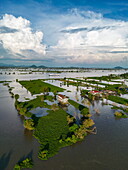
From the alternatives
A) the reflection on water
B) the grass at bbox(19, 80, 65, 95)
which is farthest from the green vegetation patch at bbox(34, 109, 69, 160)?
the grass at bbox(19, 80, 65, 95)

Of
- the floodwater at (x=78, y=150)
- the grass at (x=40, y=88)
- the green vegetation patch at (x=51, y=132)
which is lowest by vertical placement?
the floodwater at (x=78, y=150)

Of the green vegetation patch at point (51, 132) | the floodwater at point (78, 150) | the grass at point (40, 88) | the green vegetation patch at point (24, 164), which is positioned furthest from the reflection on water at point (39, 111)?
the grass at point (40, 88)

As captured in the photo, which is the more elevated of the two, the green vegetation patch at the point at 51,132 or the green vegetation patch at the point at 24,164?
the green vegetation patch at the point at 51,132

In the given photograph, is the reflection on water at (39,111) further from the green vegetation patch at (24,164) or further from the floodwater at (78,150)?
the green vegetation patch at (24,164)

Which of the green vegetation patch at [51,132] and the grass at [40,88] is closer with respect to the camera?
the green vegetation patch at [51,132]

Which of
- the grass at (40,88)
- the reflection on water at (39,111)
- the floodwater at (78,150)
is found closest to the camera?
the floodwater at (78,150)

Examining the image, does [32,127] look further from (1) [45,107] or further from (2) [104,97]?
(2) [104,97]

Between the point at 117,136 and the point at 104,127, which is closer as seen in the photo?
the point at 117,136

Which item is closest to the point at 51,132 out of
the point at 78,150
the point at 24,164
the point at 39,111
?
the point at 78,150

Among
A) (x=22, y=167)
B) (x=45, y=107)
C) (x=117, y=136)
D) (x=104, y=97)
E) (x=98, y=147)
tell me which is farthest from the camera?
(x=104, y=97)

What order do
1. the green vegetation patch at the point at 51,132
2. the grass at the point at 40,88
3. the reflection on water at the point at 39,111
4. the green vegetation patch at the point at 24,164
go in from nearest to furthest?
the green vegetation patch at the point at 24,164 < the green vegetation patch at the point at 51,132 < the reflection on water at the point at 39,111 < the grass at the point at 40,88

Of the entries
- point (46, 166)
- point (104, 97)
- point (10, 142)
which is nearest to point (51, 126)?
point (10, 142)
